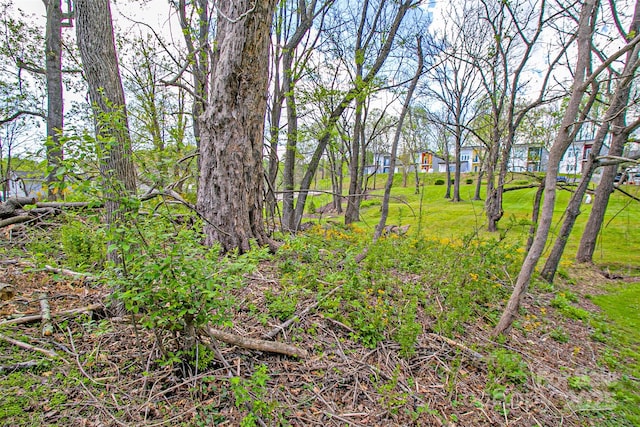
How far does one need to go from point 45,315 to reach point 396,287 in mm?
3121

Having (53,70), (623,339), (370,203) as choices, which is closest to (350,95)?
(623,339)

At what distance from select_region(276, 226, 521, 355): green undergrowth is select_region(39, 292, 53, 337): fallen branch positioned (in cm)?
151

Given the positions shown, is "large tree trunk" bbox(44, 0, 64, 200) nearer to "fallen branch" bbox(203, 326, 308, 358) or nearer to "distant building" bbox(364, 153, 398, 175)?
"fallen branch" bbox(203, 326, 308, 358)

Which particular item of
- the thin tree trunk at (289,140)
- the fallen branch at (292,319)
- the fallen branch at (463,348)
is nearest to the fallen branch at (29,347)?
the fallen branch at (292,319)

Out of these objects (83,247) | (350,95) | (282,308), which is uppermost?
(350,95)

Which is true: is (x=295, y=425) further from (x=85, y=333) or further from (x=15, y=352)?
(x=15, y=352)

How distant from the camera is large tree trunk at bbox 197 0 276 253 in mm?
2969

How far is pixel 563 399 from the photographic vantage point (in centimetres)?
237

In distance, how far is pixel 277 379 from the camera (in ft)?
6.22

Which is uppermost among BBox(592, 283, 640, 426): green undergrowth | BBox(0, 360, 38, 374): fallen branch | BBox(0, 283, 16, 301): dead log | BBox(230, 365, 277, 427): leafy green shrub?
BBox(0, 283, 16, 301): dead log

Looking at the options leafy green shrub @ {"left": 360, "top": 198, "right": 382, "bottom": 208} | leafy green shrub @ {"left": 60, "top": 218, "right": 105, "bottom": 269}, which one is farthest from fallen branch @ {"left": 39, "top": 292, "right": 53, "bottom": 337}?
leafy green shrub @ {"left": 360, "top": 198, "right": 382, "bottom": 208}

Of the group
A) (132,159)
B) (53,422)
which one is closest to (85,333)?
(53,422)

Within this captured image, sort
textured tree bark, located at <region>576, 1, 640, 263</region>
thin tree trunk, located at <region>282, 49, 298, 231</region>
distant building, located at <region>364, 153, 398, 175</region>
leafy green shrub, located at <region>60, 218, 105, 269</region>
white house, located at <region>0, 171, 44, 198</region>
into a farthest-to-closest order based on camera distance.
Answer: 1. distant building, located at <region>364, 153, 398, 175</region>
2. textured tree bark, located at <region>576, 1, 640, 263</region>
3. thin tree trunk, located at <region>282, 49, 298, 231</region>
4. leafy green shrub, located at <region>60, 218, 105, 269</region>
5. white house, located at <region>0, 171, 44, 198</region>

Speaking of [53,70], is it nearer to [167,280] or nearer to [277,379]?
[167,280]
